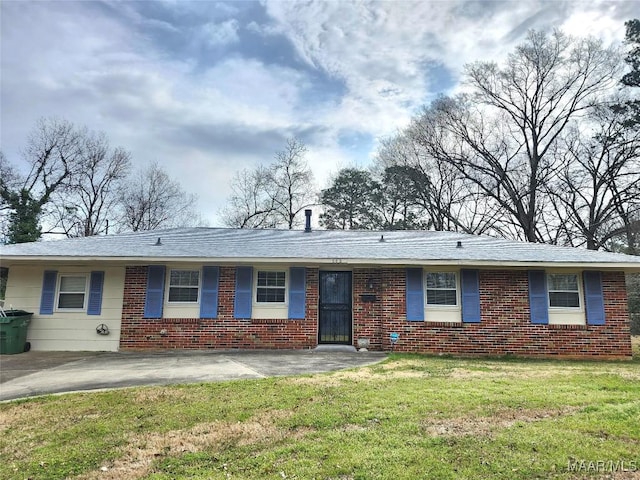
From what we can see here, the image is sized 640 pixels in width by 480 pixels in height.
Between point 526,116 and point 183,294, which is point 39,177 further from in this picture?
point 526,116

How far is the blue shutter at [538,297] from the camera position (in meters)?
9.84

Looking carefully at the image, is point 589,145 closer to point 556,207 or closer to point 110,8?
point 556,207

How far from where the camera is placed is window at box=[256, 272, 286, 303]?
408 inches

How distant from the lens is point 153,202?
94.4 ft

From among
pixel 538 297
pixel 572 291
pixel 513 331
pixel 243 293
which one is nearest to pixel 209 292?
pixel 243 293

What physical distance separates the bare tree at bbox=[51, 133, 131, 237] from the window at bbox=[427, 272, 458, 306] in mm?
23924

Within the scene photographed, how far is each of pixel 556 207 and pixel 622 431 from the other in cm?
2280

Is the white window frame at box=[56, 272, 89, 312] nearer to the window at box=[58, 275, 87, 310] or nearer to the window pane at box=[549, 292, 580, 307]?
→ the window at box=[58, 275, 87, 310]

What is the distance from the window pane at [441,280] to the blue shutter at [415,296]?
0.31 meters

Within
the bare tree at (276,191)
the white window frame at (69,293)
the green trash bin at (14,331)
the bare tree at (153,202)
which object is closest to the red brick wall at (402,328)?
the white window frame at (69,293)

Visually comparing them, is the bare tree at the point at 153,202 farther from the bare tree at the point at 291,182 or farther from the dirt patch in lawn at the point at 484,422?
the dirt patch in lawn at the point at 484,422

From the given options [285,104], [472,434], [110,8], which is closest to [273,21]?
[285,104]

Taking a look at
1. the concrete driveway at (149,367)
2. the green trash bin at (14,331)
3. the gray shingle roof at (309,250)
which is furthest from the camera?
the gray shingle roof at (309,250)

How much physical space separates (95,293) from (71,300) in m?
0.75
